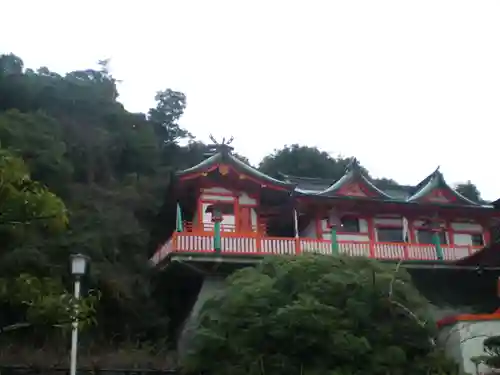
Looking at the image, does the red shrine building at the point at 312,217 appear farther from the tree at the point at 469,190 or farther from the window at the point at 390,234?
the tree at the point at 469,190

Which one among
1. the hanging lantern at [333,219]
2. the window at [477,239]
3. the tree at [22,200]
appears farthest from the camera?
the window at [477,239]

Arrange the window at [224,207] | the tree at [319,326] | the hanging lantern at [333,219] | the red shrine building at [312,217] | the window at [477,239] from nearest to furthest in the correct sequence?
the tree at [319,326] < the red shrine building at [312,217] < the window at [224,207] < the hanging lantern at [333,219] < the window at [477,239]

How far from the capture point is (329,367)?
12.4m

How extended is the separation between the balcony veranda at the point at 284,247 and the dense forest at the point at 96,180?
1469 mm

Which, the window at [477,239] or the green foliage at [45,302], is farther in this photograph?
the window at [477,239]

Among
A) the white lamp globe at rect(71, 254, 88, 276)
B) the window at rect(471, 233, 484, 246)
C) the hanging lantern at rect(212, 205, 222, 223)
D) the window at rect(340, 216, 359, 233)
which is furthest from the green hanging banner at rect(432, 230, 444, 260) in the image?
the white lamp globe at rect(71, 254, 88, 276)

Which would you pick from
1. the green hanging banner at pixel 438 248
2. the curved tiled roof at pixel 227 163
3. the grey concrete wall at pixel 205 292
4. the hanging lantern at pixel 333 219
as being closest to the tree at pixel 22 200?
the grey concrete wall at pixel 205 292

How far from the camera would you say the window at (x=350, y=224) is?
68.3 feet

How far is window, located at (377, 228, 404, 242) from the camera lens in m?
21.2

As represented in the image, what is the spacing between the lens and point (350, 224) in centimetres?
2095

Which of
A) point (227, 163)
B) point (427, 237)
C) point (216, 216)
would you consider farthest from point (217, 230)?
point (427, 237)

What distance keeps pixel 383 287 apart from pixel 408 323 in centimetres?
89

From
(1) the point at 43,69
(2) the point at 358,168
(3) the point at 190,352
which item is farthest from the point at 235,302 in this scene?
(1) the point at 43,69

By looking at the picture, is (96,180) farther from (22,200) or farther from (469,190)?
(469,190)
